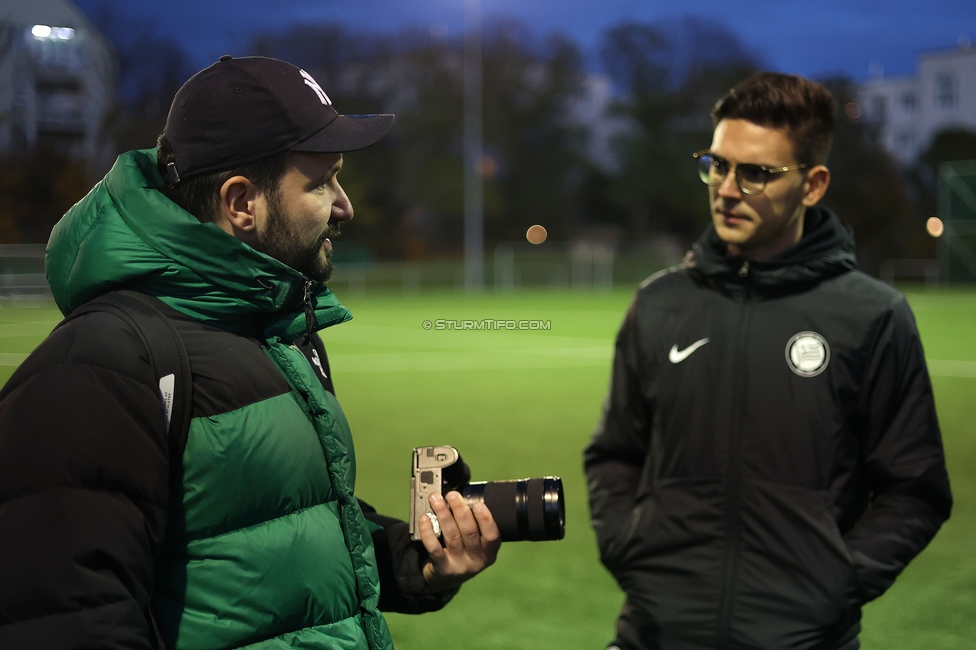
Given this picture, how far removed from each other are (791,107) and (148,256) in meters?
2.06

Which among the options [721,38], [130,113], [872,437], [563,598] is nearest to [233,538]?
[872,437]

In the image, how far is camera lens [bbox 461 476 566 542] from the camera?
6.57 feet

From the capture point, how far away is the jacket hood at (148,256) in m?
1.69

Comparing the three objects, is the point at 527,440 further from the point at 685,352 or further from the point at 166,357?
the point at 166,357

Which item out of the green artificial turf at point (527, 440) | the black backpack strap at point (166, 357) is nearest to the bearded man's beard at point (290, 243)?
the black backpack strap at point (166, 357)

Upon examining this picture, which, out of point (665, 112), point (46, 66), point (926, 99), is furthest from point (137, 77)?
point (926, 99)

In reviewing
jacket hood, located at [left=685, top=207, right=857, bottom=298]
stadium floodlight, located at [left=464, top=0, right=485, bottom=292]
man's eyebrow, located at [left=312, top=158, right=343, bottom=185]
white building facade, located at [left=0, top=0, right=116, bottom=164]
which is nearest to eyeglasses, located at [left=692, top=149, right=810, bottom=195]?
jacket hood, located at [left=685, top=207, right=857, bottom=298]

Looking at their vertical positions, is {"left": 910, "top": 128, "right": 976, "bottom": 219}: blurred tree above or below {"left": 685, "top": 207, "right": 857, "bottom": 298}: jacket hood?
above

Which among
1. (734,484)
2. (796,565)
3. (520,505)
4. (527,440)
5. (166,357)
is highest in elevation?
(166,357)

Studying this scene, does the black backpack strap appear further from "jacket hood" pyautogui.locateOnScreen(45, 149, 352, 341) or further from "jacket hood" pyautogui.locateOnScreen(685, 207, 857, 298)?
"jacket hood" pyautogui.locateOnScreen(685, 207, 857, 298)

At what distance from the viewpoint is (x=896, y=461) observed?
259 cm

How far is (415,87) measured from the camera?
49469 millimetres

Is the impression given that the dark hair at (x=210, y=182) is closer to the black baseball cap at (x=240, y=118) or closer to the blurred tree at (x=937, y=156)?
the black baseball cap at (x=240, y=118)

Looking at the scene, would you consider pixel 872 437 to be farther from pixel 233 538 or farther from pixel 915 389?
pixel 233 538
